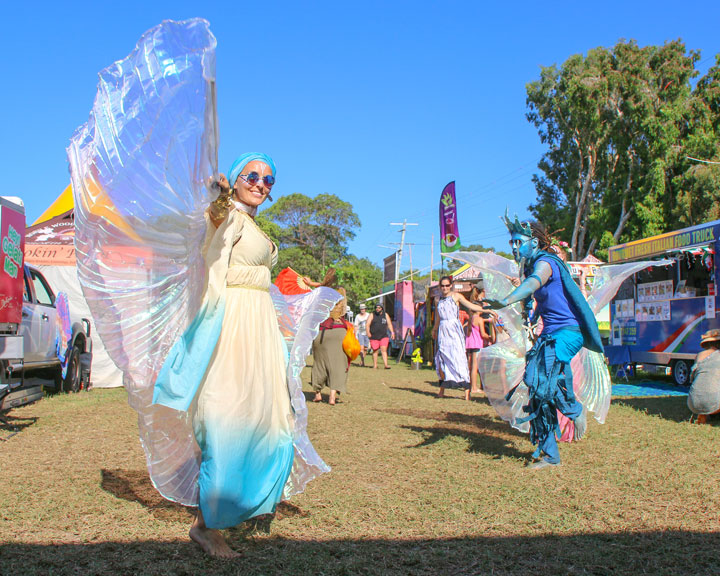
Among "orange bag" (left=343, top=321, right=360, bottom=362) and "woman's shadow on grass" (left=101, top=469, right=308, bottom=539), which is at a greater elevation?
"orange bag" (left=343, top=321, right=360, bottom=362)

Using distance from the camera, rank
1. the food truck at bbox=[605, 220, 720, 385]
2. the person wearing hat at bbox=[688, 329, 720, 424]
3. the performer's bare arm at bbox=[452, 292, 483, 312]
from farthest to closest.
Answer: the food truck at bbox=[605, 220, 720, 385] → the person wearing hat at bbox=[688, 329, 720, 424] → the performer's bare arm at bbox=[452, 292, 483, 312]

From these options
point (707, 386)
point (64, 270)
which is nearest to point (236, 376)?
point (707, 386)

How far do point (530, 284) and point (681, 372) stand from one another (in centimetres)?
889

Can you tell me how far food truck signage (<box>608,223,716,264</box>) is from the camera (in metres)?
11.4

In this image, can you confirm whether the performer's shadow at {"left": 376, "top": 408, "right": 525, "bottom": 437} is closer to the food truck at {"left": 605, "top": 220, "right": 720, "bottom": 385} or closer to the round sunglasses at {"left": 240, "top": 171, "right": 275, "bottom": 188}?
the round sunglasses at {"left": 240, "top": 171, "right": 275, "bottom": 188}

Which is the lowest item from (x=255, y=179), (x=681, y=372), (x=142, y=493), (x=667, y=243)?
(x=142, y=493)

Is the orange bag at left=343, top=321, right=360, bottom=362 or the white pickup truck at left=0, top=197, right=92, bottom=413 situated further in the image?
the orange bag at left=343, top=321, right=360, bottom=362

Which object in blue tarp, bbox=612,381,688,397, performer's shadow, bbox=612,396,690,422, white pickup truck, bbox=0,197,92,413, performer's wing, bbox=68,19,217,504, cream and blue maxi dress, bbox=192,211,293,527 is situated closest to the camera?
performer's wing, bbox=68,19,217,504

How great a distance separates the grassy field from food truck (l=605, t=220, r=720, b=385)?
5.11 m

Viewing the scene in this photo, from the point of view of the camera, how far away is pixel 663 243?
493 inches

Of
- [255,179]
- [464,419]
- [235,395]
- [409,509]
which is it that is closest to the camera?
[235,395]

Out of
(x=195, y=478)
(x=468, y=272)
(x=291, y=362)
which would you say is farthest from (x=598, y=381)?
(x=468, y=272)

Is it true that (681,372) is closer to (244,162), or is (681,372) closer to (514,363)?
(514,363)

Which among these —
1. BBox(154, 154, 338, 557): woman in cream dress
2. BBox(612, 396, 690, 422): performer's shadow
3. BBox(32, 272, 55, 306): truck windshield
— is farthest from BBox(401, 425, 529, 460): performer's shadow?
BBox(32, 272, 55, 306): truck windshield
